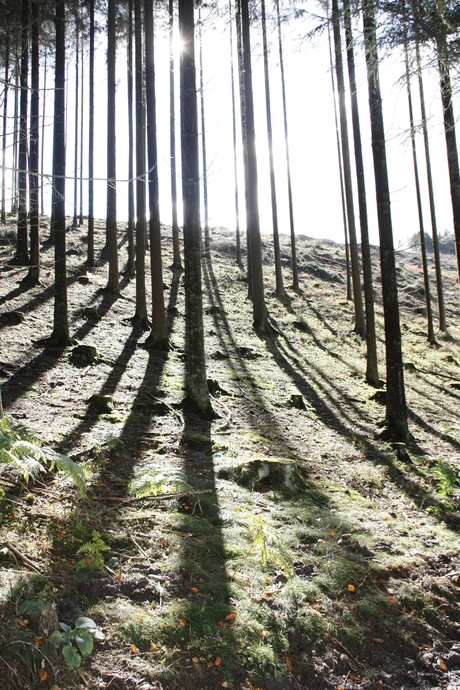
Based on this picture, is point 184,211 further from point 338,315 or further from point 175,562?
point 338,315

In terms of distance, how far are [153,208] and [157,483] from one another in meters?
7.87

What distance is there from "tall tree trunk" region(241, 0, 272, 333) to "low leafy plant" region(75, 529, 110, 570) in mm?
11781

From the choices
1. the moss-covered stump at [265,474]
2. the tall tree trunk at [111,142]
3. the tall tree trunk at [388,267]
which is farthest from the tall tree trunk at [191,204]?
the tall tree trunk at [111,142]

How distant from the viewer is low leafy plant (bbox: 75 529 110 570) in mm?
3215

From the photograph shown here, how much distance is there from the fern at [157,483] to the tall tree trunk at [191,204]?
8.24 ft

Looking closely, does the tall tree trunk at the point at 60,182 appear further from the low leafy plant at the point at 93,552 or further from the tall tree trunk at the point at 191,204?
the low leafy plant at the point at 93,552

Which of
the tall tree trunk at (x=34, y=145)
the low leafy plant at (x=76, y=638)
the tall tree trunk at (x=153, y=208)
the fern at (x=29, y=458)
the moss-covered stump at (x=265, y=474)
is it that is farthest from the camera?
the tall tree trunk at (x=34, y=145)

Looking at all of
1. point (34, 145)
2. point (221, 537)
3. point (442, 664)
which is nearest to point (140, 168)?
point (34, 145)

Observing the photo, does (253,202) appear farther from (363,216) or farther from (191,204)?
(191,204)

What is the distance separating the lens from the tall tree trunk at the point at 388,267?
726 cm

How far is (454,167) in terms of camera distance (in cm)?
Result: 816

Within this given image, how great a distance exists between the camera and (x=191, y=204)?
6.95m

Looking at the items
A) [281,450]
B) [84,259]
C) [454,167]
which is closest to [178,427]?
[281,450]

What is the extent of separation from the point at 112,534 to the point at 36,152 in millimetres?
10910
